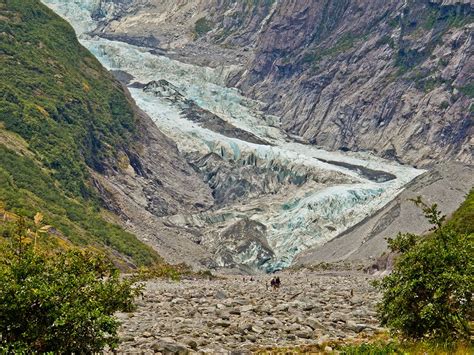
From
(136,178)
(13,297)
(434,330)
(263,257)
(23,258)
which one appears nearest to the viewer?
(13,297)

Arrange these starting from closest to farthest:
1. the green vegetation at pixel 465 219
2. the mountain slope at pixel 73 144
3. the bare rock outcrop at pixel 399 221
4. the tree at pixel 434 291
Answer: the tree at pixel 434 291
the green vegetation at pixel 465 219
the mountain slope at pixel 73 144
the bare rock outcrop at pixel 399 221

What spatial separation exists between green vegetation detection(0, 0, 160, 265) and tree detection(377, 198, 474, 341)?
2474 inches

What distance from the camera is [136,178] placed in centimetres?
15775

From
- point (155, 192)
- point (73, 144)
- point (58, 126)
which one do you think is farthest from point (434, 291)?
point (155, 192)

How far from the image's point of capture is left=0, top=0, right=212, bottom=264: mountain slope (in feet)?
336

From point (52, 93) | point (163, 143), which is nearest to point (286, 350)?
point (52, 93)

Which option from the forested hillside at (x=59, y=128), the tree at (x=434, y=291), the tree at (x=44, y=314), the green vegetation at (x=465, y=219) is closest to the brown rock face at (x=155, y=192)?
the forested hillside at (x=59, y=128)

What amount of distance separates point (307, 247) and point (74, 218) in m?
57.8

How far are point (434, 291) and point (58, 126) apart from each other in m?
123

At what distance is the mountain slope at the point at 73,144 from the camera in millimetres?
102312

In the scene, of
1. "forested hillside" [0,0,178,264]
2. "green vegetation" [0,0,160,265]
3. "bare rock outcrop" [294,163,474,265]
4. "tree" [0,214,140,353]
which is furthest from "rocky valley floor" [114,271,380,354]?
"bare rock outcrop" [294,163,474,265]

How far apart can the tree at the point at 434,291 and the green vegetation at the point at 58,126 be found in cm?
6283

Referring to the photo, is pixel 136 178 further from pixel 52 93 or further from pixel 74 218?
pixel 74 218

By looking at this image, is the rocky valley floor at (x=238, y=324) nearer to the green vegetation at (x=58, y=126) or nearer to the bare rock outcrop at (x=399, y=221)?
the green vegetation at (x=58, y=126)
